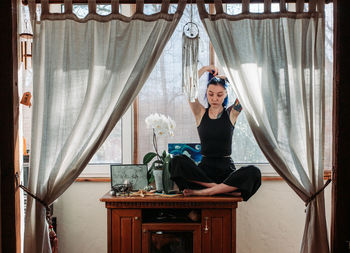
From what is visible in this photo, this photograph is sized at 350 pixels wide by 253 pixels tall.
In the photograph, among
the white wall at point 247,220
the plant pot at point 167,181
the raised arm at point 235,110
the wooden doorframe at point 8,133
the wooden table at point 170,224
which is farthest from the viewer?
the white wall at point 247,220

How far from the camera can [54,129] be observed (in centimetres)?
260

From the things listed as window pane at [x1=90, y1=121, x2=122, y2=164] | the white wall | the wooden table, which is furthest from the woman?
window pane at [x1=90, y1=121, x2=122, y2=164]

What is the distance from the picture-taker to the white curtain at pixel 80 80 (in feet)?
8.46

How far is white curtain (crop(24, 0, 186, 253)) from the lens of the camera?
8.46 ft

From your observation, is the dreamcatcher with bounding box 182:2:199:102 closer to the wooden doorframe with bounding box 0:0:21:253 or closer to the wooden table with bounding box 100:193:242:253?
the wooden table with bounding box 100:193:242:253

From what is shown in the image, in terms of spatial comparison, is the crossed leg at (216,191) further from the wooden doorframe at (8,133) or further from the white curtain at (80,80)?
the wooden doorframe at (8,133)

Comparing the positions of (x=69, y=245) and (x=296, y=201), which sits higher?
(x=296, y=201)

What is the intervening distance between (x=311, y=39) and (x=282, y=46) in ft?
0.69

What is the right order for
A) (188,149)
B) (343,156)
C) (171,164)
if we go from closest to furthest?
(343,156), (171,164), (188,149)

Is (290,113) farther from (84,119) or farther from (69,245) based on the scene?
(69,245)

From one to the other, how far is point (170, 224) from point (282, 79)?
4.28ft

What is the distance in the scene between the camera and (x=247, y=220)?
134 inches

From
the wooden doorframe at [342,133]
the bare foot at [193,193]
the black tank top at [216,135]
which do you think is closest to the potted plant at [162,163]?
the bare foot at [193,193]

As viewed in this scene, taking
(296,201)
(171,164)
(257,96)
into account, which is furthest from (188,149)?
(296,201)
